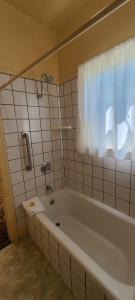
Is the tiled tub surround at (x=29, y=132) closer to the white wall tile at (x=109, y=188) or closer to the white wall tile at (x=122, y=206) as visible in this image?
the white wall tile at (x=109, y=188)

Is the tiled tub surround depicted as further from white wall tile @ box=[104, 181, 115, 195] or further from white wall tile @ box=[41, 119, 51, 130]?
white wall tile @ box=[104, 181, 115, 195]

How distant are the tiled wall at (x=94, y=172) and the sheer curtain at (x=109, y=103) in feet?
0.54

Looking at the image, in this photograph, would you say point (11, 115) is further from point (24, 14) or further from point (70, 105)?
point (24, 14)

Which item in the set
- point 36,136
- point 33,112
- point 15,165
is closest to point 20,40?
point 33,112

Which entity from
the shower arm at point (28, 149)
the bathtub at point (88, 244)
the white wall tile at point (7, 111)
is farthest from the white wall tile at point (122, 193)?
the white wall tile at point (7, 111)

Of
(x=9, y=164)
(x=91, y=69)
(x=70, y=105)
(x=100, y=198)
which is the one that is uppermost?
(x=91, y=69)

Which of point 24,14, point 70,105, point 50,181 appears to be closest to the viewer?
point 24,14

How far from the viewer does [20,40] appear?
1521 millimetres

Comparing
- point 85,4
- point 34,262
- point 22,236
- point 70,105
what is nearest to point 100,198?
point 34,262

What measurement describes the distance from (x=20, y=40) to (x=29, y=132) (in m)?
0.93

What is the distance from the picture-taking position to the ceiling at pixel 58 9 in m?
1.38

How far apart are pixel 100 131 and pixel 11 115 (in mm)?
896

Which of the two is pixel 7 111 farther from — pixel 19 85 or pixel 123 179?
pixel 123 179

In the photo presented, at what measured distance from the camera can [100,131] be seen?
1.40 metres
